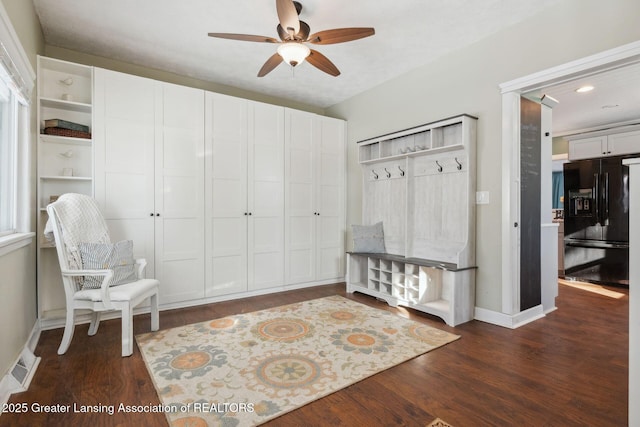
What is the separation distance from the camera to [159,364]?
2154 millimetres

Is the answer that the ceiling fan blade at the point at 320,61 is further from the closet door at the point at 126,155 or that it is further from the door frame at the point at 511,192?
the closet door at the point at 126,155

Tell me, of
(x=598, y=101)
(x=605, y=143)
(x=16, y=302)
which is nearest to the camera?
(x=16, y=302)

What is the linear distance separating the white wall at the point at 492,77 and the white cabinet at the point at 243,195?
4.90 feet

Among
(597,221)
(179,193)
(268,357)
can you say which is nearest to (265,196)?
(179,193)

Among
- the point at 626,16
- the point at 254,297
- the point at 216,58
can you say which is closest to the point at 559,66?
the point at 626,16

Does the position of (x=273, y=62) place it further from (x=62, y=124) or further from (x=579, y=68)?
(x=579, y=68)

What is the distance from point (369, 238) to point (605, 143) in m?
4.18

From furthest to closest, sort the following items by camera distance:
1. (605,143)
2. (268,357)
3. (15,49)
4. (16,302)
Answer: (605,143), (268,357), (16,302), (15,49)

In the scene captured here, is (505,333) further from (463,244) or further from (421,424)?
(421,424)

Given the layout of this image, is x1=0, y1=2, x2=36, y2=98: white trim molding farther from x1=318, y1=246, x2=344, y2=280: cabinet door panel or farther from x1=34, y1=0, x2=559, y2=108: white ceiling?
x1=318, y1=246, x2=344, y2=280: cabinet door panel

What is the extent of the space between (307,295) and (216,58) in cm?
288

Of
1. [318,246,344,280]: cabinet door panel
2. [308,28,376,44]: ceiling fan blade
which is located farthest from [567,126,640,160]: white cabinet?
[308,28,376,44]: ceiling fan blade

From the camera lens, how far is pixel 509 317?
2.87 m

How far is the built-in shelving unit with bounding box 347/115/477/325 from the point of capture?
308 centimetres
